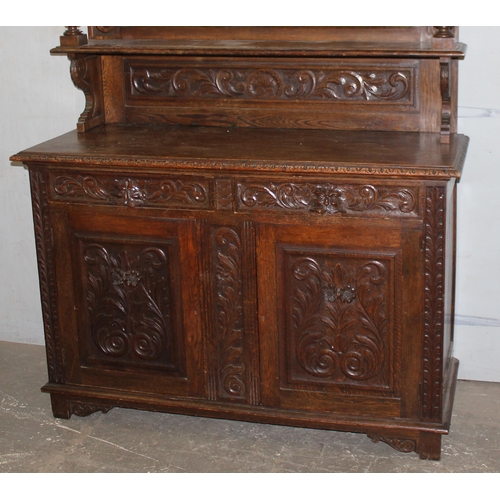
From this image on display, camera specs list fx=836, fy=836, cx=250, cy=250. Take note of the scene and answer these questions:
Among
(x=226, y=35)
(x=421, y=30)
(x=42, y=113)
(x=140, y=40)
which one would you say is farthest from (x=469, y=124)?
(x=42, y=113)

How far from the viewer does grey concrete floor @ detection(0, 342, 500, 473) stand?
9.40 feet

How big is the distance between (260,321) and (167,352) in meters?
0.39

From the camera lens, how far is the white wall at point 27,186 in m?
3.06

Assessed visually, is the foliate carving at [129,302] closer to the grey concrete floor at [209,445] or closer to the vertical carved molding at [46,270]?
the vertical carved molding at [46,270]

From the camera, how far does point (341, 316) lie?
2809mm

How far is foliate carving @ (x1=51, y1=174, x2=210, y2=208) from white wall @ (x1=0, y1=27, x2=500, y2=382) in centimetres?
68

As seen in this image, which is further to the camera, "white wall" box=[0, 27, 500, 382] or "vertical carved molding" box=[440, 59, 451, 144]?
"white wall" box=[0, 27, 500, 382]

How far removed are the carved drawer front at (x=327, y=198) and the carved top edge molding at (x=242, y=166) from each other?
0.18 ft

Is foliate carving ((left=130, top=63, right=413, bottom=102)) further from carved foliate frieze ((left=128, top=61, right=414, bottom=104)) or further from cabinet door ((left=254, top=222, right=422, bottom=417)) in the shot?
cabinet door ((left=254, top=222, right=422, bottom=417))

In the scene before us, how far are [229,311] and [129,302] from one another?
38 centimetres

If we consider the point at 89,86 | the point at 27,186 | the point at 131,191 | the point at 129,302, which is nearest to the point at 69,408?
the point at 129,302

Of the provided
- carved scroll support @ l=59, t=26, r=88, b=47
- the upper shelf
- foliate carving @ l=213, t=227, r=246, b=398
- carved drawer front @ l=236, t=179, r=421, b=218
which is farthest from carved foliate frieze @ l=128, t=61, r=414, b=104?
foliate carving @ l=213, t=227, r=246, b=398

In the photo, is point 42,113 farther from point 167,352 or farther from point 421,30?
point 421,30

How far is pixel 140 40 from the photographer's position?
3.20 metres
